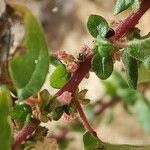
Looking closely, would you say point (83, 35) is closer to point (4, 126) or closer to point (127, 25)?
point (127, 25)

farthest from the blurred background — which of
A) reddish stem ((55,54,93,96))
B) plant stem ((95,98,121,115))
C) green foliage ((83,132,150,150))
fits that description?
reddish stem ((55,54,93,96))

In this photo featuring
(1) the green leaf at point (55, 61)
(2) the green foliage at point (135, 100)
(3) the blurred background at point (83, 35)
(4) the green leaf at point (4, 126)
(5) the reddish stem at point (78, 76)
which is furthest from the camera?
(3) the blurred background at point (83, 35)

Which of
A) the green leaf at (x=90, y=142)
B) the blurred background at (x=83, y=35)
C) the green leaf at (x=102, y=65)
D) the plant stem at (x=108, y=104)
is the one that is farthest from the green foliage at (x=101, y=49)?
the blurred background at (x=83, y=35)

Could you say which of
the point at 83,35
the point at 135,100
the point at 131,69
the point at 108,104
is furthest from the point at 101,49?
the point at 83,35

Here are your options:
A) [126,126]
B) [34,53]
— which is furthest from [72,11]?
[34,53]

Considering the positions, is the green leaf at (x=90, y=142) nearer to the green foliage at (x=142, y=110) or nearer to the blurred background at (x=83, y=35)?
the green foliage at (x=142, y=110)

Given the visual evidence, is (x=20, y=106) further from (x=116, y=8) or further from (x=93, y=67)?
(x=116, y=8)
